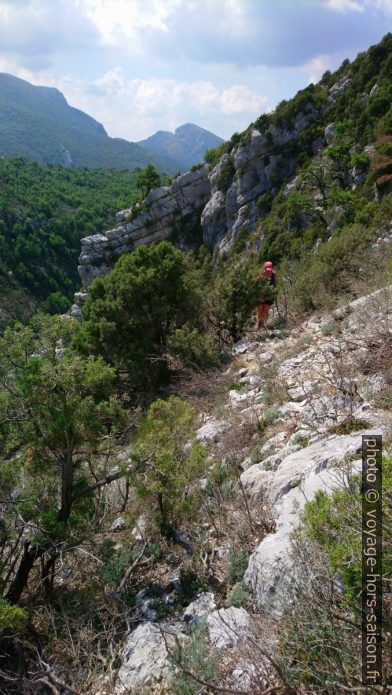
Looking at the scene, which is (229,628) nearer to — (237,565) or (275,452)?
(237,565)

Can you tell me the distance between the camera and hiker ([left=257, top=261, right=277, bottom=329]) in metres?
10.3

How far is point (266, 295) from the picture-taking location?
417 inches

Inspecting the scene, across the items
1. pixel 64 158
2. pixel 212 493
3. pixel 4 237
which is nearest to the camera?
pixel 212 493

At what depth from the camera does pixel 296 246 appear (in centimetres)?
2548

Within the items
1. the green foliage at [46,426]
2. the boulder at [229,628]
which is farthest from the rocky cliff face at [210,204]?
the boulder at [229,628]

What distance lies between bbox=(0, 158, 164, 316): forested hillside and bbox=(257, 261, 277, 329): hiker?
161 feet

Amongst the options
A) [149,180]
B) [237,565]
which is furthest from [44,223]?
[237,565]

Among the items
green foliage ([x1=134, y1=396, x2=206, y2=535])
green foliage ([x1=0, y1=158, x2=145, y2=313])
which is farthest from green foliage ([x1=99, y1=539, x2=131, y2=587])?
green foliage ([x1=0, y1=158, x2=145, y2=313])

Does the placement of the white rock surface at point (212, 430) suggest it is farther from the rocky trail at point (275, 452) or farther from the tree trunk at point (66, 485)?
the tree trunk at point (66, 485)

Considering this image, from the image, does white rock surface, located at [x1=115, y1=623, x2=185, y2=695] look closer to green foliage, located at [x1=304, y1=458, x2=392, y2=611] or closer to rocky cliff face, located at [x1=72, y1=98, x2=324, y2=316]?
green foliage, located at [x1=304, y1=458, x2=392, y2=611]

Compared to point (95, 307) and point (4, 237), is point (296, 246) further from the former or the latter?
point (4, 237)

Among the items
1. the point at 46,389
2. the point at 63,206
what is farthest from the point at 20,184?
the point at 46,389

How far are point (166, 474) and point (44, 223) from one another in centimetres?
7303

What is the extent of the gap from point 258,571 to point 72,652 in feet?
5.82
